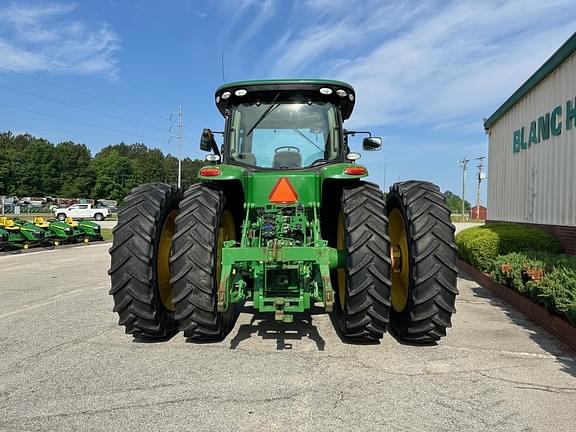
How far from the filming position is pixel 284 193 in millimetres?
4688

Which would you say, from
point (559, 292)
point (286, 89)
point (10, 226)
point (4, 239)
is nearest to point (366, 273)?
point (286, 89)

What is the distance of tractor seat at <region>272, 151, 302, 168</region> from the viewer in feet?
17.2

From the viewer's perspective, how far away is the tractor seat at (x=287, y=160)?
5.24 m

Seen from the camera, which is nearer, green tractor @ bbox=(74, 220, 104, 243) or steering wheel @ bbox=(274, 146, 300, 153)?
steering wheel @ bbox=(274, 146, 300, 153)

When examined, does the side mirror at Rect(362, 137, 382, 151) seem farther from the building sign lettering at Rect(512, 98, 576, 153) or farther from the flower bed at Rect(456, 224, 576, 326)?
the building sign lettering at Rect(512, 98, 576, 153)

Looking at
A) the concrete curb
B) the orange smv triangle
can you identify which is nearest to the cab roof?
the orange smv triangle

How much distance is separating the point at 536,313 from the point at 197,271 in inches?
163

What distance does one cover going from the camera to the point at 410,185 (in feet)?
15.2

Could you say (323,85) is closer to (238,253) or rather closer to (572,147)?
(238,253)

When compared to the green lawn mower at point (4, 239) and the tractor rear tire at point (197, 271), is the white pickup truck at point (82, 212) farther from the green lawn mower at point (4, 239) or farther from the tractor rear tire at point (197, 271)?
the tractor rear tire at point (197, 271)

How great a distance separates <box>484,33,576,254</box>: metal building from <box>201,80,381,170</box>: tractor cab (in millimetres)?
4972

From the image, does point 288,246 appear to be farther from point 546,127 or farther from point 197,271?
point 546,127

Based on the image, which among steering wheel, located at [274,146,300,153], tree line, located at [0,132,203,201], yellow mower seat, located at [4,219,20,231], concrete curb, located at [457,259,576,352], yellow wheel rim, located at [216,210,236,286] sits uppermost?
tree line, located at [0,132,203,201]

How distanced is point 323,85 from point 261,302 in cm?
249
